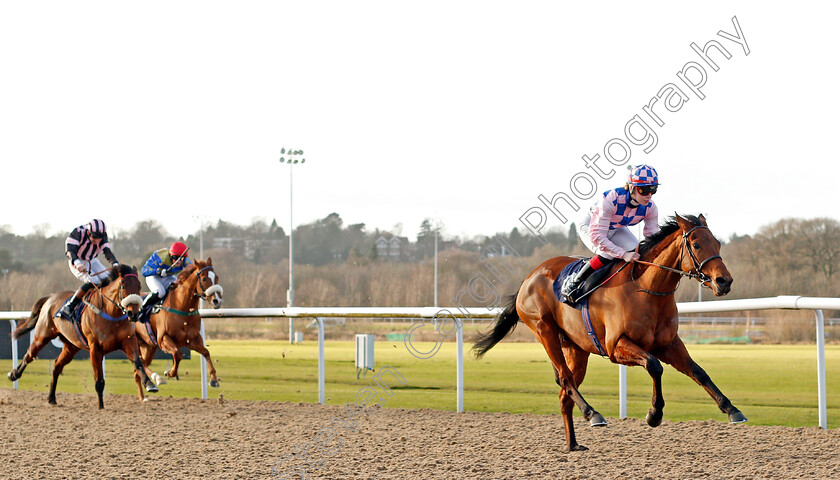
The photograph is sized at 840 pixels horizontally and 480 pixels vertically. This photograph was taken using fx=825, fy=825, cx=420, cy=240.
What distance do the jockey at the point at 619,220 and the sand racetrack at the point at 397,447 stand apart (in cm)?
111

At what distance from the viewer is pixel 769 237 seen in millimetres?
29891

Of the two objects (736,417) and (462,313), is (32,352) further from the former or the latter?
(736,417)

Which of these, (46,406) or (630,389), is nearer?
(46,406)

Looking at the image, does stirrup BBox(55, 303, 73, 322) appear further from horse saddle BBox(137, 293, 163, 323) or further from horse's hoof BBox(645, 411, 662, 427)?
horse's hoof BBox(645, 411, 662, 427)

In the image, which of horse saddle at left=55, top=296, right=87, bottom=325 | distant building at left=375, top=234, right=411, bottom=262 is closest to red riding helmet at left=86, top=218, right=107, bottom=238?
horse saddle at left=55, top=296, right=87, bottom=325

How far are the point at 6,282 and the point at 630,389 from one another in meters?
23.4

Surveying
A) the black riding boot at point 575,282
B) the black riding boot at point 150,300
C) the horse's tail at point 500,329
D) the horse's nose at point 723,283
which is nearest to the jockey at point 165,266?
the black riding boot at point 150,300

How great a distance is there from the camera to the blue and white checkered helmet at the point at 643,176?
15.9 feet

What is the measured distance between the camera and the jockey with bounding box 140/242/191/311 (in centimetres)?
952

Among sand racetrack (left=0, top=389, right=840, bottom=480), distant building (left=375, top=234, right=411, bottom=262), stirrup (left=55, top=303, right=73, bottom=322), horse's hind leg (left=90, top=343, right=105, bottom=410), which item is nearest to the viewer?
sand racetrack (left=0, top=389, right=840, bottom=480)

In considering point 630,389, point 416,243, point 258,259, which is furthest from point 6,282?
point 630,389

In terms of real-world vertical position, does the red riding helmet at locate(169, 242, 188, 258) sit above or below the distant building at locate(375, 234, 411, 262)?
below

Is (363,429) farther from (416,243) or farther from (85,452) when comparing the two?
(416,243)

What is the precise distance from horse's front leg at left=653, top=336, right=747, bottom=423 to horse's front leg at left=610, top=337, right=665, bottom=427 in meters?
0.15
